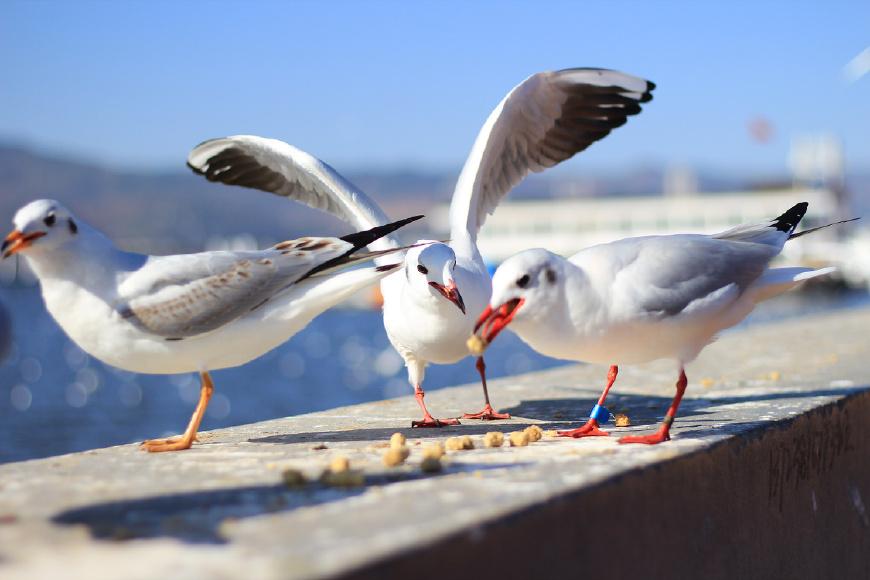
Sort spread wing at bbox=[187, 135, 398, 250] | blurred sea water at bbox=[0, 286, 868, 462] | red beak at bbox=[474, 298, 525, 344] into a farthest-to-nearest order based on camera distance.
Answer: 1. blurred sea water at bbox=[0, 286, 868, 462]
2. spread wing at bbox=[187, 135, 398, 250]
3. red beak at bbox=[474, 298, 525, 344]

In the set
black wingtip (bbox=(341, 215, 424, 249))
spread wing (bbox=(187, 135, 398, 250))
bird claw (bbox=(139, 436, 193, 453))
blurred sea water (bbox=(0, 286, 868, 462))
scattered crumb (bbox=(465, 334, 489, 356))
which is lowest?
blurred sea water (bbox=(0, 286, 868, 462))

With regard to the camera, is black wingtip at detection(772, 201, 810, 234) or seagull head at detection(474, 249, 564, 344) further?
black wingtip at detection(772, 201, 810, 234)

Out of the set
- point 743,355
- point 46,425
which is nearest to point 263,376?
point 46,425

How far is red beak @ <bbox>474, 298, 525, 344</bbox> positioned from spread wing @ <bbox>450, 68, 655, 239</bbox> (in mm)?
2164

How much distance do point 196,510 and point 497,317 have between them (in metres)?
1.22

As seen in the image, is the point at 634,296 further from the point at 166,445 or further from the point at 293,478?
the point at 166,445

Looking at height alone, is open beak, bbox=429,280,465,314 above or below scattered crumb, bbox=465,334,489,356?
above

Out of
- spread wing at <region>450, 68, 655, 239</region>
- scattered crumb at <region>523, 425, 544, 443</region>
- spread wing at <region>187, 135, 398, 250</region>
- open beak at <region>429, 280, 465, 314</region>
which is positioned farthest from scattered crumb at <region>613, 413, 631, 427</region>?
spread wing at <region>187, 135, 398, 250</region>

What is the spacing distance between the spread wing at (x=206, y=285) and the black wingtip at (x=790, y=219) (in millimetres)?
1698

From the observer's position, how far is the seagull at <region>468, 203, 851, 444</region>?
11.8 ft

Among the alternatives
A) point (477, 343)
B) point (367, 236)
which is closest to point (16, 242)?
point (367, 236)

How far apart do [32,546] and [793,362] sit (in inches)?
216

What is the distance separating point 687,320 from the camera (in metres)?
3.74

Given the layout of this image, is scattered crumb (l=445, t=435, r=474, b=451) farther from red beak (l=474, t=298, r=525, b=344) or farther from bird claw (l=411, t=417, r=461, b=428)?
bird claw (l=411, t=417, r=461, b=428)
